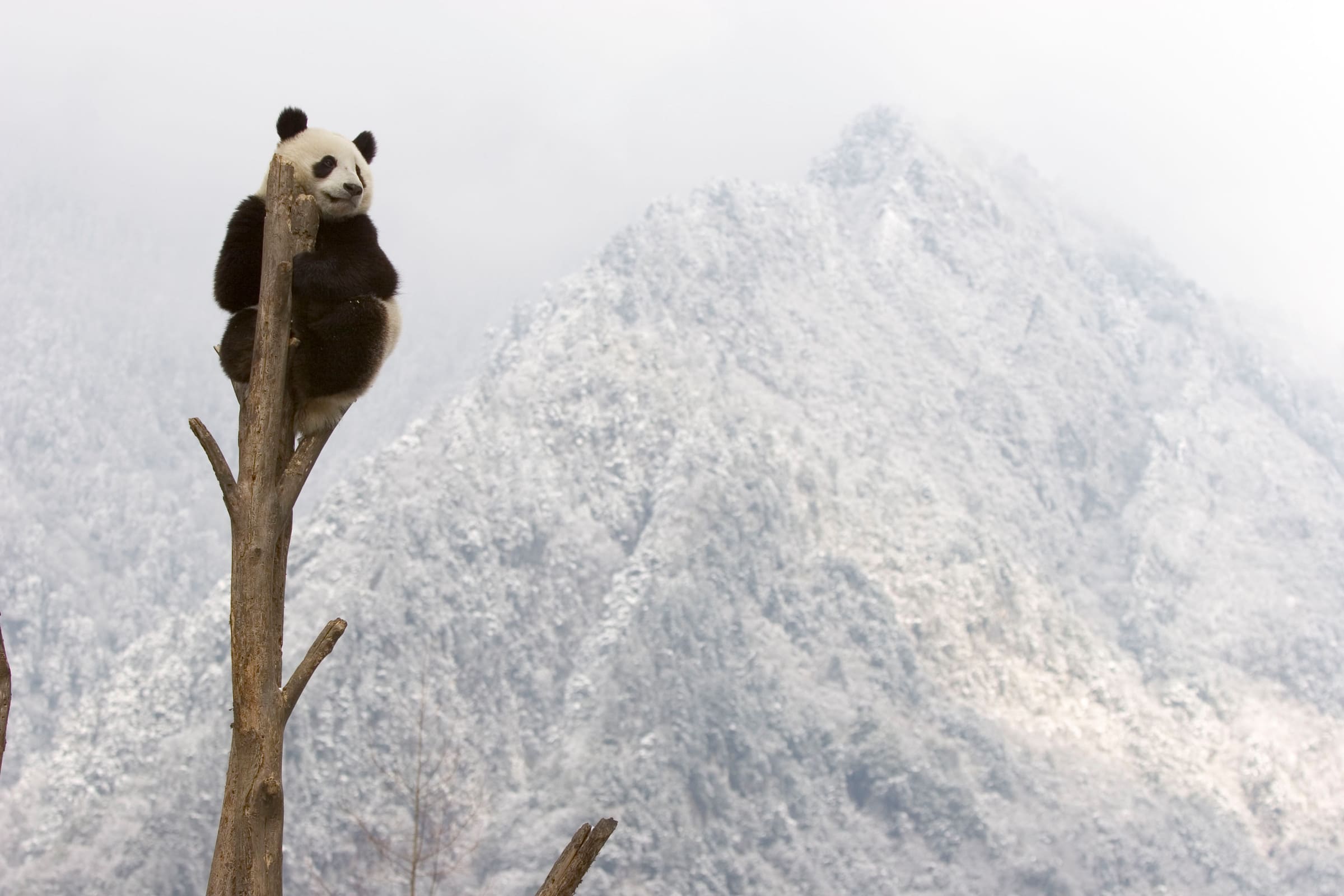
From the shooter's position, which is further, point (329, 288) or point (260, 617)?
point (329, 288)

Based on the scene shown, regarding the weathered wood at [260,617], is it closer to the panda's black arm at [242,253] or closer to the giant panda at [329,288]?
the giant panda at [329,288]

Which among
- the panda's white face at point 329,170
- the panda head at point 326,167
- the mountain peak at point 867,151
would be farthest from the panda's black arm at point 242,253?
the mountain peak at point 867,151

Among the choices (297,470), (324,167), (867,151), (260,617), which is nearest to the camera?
(260,617)

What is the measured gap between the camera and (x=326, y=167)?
5.70 m

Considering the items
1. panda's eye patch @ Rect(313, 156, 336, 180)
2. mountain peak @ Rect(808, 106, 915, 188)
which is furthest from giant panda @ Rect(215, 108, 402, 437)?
mountain peak @ Rect(808, 106, 915, 188)

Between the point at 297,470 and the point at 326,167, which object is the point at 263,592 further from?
the point at 326,167

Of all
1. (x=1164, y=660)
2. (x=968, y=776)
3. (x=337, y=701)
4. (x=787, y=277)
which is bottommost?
(x=337, y=701)

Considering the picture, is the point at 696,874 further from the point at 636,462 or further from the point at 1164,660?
the point at 1164,660

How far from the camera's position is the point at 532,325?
98062mm

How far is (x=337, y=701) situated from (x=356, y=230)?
66515mm

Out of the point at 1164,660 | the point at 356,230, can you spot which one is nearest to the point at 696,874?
the point at 1164,660

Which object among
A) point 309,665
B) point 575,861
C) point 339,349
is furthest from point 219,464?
point 575,861

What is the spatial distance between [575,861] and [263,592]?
1.49 m

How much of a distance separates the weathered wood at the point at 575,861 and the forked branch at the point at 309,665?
3.69 feet
